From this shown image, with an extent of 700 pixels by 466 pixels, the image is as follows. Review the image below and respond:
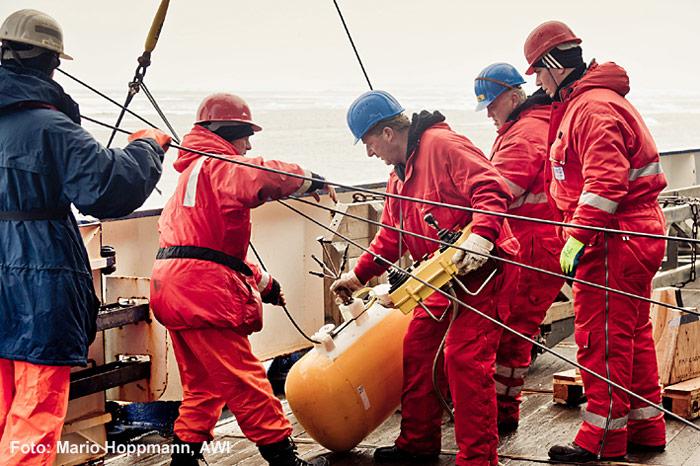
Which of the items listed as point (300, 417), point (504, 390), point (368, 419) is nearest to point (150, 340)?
point (300, 417)

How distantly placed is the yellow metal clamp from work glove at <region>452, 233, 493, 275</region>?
0.03 m

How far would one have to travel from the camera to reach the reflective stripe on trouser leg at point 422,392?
448cm

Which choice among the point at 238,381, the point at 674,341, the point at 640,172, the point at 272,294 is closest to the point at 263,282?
the point at 272,294

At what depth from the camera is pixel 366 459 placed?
4.57m

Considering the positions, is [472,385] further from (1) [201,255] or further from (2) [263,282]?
(1) [201,255]

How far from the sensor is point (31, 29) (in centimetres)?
352

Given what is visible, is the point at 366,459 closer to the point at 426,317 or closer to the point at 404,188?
the point at 426,317

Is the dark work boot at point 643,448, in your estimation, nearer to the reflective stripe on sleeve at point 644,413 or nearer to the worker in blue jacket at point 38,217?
the reflective stripe on sleeve at point 644,413

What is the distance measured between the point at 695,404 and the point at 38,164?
3.53 m

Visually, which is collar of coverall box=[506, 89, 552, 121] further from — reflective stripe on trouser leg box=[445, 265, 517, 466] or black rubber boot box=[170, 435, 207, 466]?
black rubber boot box=[170, 435, 207, 466]

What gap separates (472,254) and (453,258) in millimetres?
84

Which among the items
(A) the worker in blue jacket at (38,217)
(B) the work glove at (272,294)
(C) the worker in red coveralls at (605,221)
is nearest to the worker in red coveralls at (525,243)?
(C) the worker in red coveralls at (605,221)

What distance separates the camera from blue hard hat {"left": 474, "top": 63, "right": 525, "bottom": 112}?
17.1 feet

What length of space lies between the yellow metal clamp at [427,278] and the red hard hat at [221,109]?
1.06m
